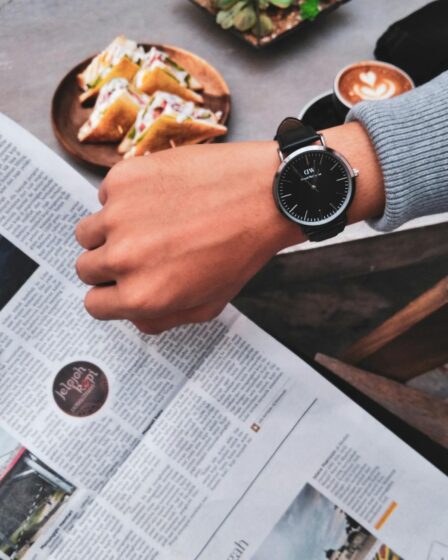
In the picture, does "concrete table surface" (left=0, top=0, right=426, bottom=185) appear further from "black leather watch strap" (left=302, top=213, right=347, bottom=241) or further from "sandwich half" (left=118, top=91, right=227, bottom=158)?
"black leather watch strap" (left=302, top=213, right=347, bottom=241)

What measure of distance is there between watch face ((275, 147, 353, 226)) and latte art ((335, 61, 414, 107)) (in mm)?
276

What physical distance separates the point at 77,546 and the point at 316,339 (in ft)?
1.86

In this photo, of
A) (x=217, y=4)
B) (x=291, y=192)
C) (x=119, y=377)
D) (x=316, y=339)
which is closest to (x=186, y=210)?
Answer: (x=291, y=192)

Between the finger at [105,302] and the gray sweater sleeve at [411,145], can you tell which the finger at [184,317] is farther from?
the gray sweater sleeve at [411,145]

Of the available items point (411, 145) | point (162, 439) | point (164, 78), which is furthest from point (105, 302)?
point (164, 78)

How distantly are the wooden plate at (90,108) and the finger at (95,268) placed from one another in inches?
10.0

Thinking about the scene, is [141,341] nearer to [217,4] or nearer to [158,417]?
[158,417]

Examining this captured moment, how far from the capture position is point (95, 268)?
17.8 inches

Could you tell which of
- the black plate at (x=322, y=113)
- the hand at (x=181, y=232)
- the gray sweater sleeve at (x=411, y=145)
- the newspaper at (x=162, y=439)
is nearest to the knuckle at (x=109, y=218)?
the hand at (x=181, y=232)

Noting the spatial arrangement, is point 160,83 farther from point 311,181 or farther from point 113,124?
point 311,181

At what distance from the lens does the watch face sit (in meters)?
0.46

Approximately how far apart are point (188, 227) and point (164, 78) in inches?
13.8

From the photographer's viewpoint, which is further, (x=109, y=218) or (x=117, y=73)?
(x=117, y=73)

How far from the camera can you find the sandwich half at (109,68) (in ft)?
2.40
